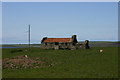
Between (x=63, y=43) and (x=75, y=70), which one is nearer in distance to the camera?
(x=75, y=70)

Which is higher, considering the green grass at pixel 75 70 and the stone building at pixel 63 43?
the stone building at pixel 63 43

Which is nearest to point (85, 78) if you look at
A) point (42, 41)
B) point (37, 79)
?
point (37, 79)

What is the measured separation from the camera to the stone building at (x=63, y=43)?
257 feet

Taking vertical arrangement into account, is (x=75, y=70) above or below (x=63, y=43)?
below

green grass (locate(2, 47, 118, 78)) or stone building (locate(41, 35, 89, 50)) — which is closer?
green grass (locate(2, 47, 118, 78))

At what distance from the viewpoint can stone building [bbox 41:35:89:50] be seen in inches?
3083

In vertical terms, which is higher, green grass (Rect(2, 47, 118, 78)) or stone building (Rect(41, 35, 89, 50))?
stone building (Rect(41, 35, 89, 50))

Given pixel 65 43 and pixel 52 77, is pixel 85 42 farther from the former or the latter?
pixel 52 77

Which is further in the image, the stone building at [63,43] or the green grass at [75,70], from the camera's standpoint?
the stone building at [63,43]

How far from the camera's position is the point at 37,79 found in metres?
19.6

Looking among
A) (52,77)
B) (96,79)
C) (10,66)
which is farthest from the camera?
(10,66)

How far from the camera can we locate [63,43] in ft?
267

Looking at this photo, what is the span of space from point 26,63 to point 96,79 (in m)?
14.4

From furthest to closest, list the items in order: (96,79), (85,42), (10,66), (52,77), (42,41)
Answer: (42,41), (85,42), (10,66), (52,77), (96,79)
